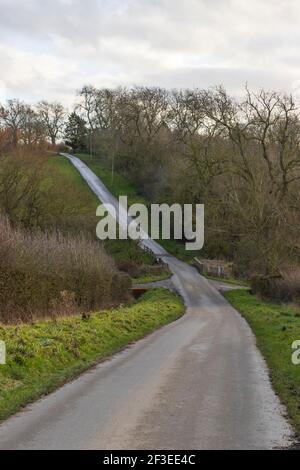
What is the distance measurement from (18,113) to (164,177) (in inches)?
1173

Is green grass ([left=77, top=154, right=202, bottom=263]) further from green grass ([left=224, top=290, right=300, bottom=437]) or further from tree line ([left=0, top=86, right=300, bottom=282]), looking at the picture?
green grass ([left=224, top=290, right=300, bottom=437])

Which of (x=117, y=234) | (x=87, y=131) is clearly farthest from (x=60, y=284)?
(x=87, y=131)

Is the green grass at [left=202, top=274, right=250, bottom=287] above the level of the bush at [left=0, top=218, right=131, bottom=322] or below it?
below

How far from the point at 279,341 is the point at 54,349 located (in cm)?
944

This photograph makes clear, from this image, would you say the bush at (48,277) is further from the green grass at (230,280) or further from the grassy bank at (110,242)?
the grassy bank at (110,242)

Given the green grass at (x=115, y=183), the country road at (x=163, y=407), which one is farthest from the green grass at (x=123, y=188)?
the country road at (x=163, y=407)

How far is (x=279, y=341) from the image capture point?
21.3 m

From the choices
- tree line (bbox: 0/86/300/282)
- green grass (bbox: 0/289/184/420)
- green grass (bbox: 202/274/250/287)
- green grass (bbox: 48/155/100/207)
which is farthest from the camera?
green grass (bbox: 48/155/100/207)

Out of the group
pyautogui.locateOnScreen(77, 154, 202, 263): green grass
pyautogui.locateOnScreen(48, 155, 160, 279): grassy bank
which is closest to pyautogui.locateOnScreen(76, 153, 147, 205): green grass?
pyautogui.locateOnScreen(77, 154, 202, 263): green grass

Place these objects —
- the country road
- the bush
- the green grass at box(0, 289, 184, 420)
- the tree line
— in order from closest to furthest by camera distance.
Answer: the country road → the green grass at box(0, 289, 184, 420) → the bush → the tree line

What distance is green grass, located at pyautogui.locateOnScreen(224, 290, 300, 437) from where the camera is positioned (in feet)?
38.8

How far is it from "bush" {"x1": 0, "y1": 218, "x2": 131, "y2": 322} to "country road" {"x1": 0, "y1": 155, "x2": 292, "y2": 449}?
6740 mm

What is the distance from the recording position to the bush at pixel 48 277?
23.7 meters
